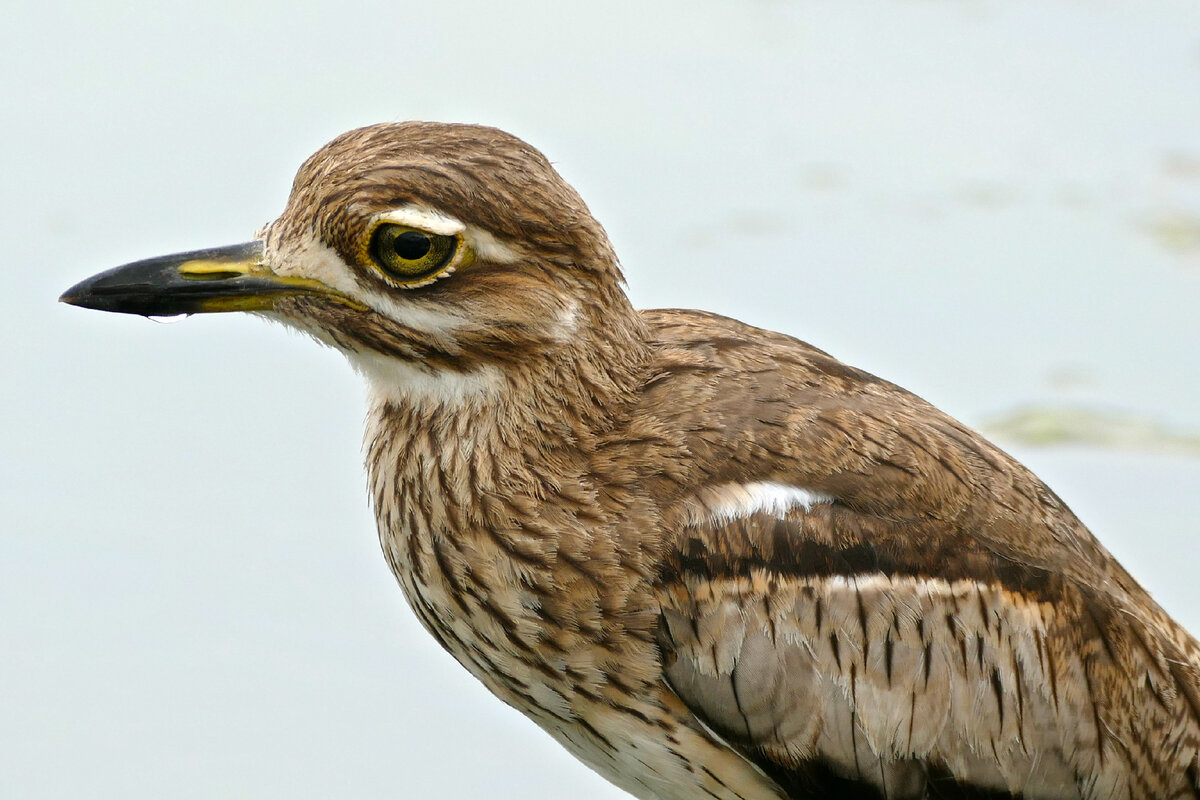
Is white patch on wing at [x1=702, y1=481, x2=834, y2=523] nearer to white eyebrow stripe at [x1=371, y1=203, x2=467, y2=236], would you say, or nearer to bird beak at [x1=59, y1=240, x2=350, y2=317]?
white eyebrow stripe at [x1=371, y1=203, x2=467, y2=236]

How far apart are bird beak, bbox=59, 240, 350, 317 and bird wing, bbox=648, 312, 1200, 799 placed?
115 cm

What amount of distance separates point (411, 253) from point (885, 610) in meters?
1.65

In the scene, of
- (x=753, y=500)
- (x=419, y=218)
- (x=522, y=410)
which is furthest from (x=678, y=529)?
(x=419, y=218)

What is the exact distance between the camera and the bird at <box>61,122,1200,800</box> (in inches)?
197

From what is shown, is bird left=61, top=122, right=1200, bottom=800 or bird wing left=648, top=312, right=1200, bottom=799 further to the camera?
bird wing left=648, top=312, right=1200, bottom=799

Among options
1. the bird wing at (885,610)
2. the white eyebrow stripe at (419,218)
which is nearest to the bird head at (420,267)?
the white eyebrow stripe at (419,218)

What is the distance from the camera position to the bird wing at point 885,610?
202 inches

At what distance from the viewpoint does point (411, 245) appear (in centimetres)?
489

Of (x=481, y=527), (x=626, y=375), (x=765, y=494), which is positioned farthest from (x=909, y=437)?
(x=481, y=527)

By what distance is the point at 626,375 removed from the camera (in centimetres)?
526

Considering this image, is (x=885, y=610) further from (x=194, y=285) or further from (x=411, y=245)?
(x=194, y=285)

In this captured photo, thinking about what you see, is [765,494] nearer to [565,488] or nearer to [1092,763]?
[565,488]

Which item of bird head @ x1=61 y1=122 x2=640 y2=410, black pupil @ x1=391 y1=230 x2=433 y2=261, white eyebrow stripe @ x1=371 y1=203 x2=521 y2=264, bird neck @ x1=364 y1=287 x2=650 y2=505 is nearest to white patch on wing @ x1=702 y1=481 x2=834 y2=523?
bird neck @ x1=364 y1=287 x2=650 y2=505

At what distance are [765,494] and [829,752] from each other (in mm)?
803
